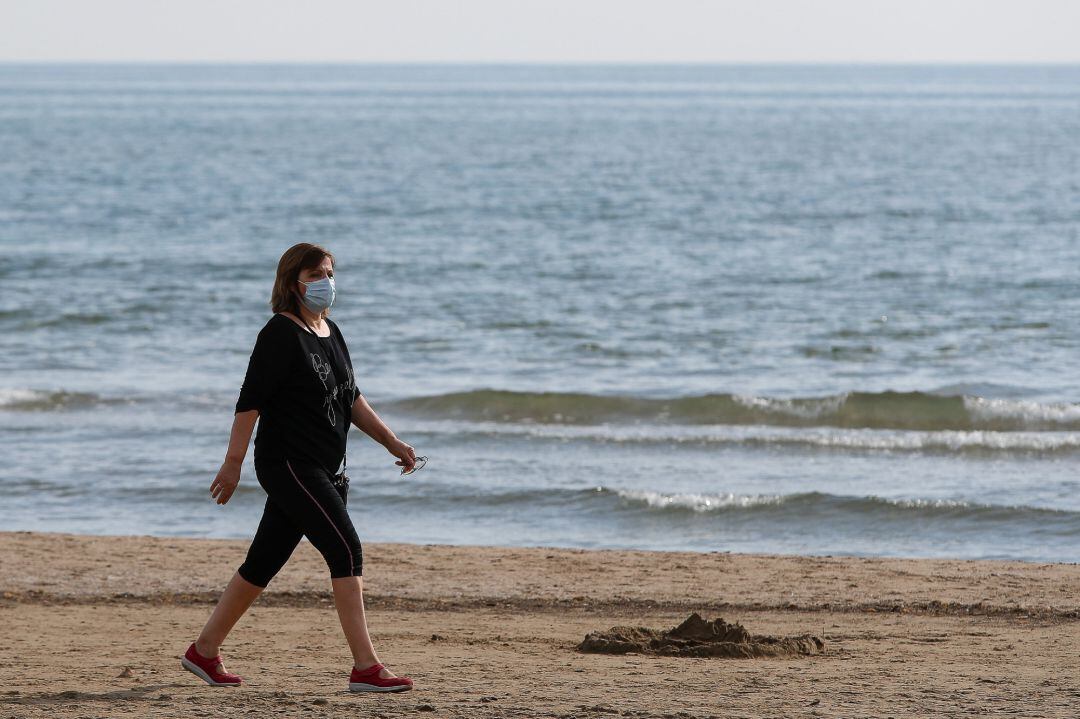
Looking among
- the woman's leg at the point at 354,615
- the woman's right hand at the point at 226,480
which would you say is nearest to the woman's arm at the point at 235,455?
the woman's right hand at the point at 226,480

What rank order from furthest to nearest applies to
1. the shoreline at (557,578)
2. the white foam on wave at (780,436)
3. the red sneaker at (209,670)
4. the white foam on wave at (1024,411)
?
the white foam on wave at (1024,411)
the white foam on wave at (780,436)
the shoreline at (557,578)
the red sneaker at (209,670)

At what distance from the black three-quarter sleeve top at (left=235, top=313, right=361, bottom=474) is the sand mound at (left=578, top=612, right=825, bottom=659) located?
1.90m

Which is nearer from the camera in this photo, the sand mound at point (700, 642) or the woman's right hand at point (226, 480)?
the woman's right hand at point (226, 480)

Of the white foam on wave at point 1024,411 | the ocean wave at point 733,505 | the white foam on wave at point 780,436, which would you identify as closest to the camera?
the ocean wave at point 733,505

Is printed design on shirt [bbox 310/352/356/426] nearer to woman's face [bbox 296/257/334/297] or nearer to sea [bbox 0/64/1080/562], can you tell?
woman's face [bbox 296/257/334/297]

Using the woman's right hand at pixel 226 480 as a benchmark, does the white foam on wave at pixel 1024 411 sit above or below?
above

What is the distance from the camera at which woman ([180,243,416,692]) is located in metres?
5.09

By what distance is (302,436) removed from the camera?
Answer: 5.13 metres

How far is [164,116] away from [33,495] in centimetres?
9572

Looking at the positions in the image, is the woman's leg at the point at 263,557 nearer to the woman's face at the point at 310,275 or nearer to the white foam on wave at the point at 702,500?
the woman's face at the point at 310,275

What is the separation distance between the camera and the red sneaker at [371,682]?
5.36 meters

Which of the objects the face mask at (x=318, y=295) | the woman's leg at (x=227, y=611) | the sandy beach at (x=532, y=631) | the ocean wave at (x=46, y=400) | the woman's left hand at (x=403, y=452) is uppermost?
the face mask at (x=318, y=295)

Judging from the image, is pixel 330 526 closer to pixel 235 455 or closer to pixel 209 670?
pixel 235 455

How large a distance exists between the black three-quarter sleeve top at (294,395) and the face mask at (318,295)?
0.09 meters
